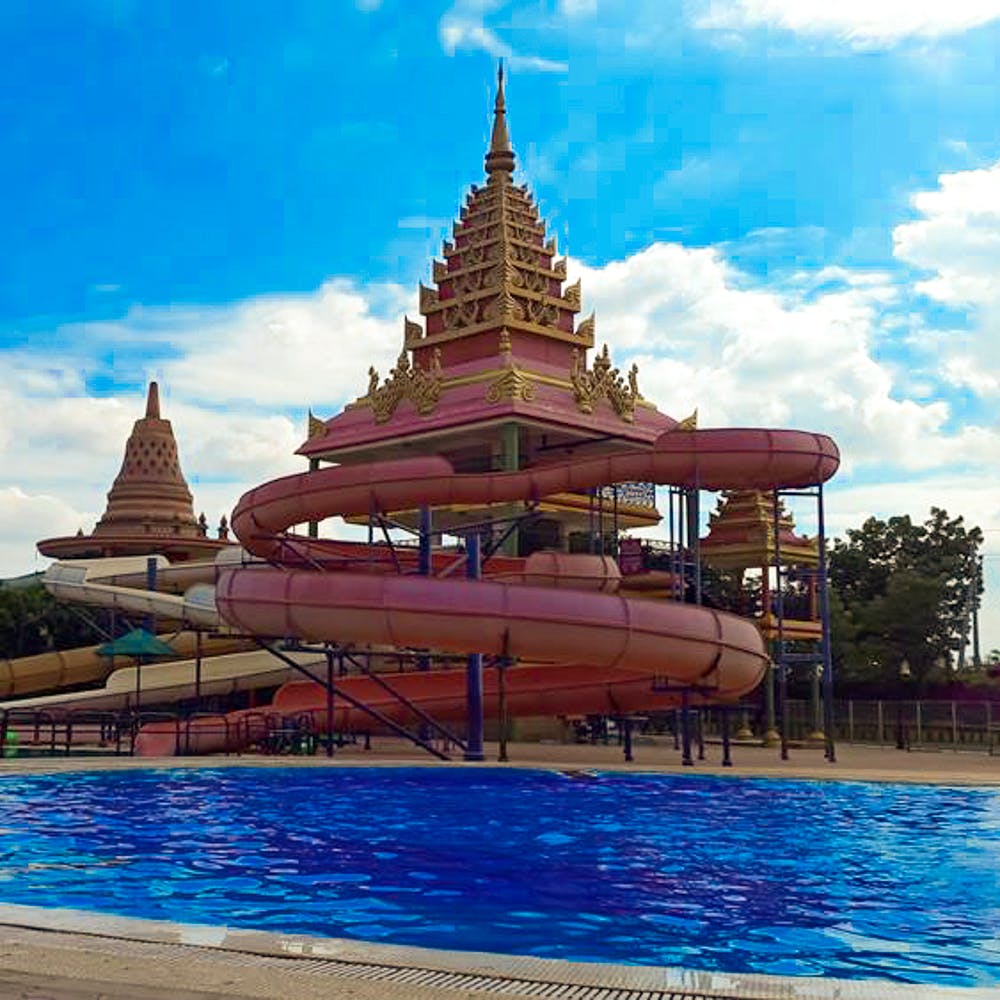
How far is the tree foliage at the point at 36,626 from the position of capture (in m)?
42.8

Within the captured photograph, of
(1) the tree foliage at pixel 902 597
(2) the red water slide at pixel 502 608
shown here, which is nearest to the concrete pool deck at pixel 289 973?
(2) the red water slide at pixel 502 608

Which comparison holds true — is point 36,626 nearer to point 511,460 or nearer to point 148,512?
point 148,512

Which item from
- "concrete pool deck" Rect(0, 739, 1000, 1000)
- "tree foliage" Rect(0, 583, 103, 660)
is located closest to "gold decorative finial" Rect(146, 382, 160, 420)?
"tree foliage" Rect(0, 583, 103, 660)

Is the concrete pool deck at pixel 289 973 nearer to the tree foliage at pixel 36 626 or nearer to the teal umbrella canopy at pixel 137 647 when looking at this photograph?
the teal umbrella canopy at pixel 137 647

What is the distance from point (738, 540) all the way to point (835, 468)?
13.5 metres

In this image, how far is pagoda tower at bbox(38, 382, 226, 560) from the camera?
5081cm

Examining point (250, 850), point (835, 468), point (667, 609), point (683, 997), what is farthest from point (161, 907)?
point (835, 468)

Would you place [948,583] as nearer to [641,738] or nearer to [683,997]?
[641,738]

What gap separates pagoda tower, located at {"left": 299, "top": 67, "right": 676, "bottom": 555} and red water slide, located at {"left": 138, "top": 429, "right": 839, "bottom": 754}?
35.1 feet

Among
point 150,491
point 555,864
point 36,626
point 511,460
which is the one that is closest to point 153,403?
point 150,491

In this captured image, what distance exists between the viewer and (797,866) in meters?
10.4

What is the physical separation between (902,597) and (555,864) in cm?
3294

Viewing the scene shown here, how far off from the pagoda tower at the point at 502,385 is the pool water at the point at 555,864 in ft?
65.1

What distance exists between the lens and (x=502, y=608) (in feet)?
59.8
